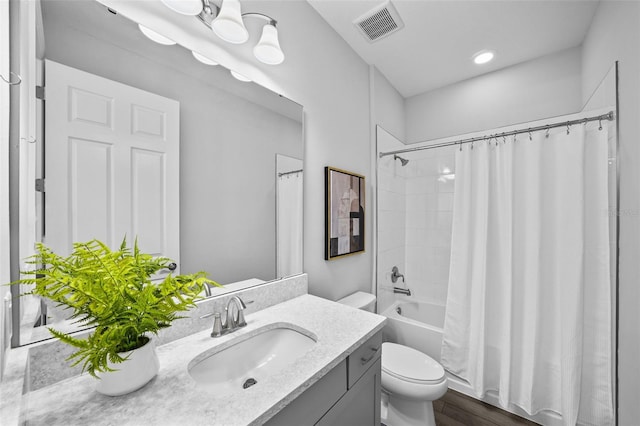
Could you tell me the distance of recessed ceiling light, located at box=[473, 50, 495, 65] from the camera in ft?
6.64

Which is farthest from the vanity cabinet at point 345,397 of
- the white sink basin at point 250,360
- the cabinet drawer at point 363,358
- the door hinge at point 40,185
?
the door hinge at point 40,185

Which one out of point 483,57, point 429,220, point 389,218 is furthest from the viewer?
point 429,220

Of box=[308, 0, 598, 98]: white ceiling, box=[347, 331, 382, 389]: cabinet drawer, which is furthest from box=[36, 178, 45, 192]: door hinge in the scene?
box=[308, 0, 598, 98]: white ceiling

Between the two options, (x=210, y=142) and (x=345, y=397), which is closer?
(x=345, y=397)

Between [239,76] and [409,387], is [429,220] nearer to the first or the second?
[409,387]

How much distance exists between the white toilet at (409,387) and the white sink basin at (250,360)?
737 millimetres

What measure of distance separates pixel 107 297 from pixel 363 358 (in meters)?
0.84

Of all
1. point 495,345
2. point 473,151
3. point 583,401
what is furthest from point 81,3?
point 583,401

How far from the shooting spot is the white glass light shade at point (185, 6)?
34.5 inches

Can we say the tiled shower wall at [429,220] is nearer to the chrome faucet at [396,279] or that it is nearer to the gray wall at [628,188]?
the chrome faucet at [396,279]

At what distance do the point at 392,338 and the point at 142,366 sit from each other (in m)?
1.89

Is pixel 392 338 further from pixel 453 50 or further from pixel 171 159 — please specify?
pixel 453 50

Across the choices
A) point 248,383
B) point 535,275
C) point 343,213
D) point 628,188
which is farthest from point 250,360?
point 628,188

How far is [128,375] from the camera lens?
60 centimetres
